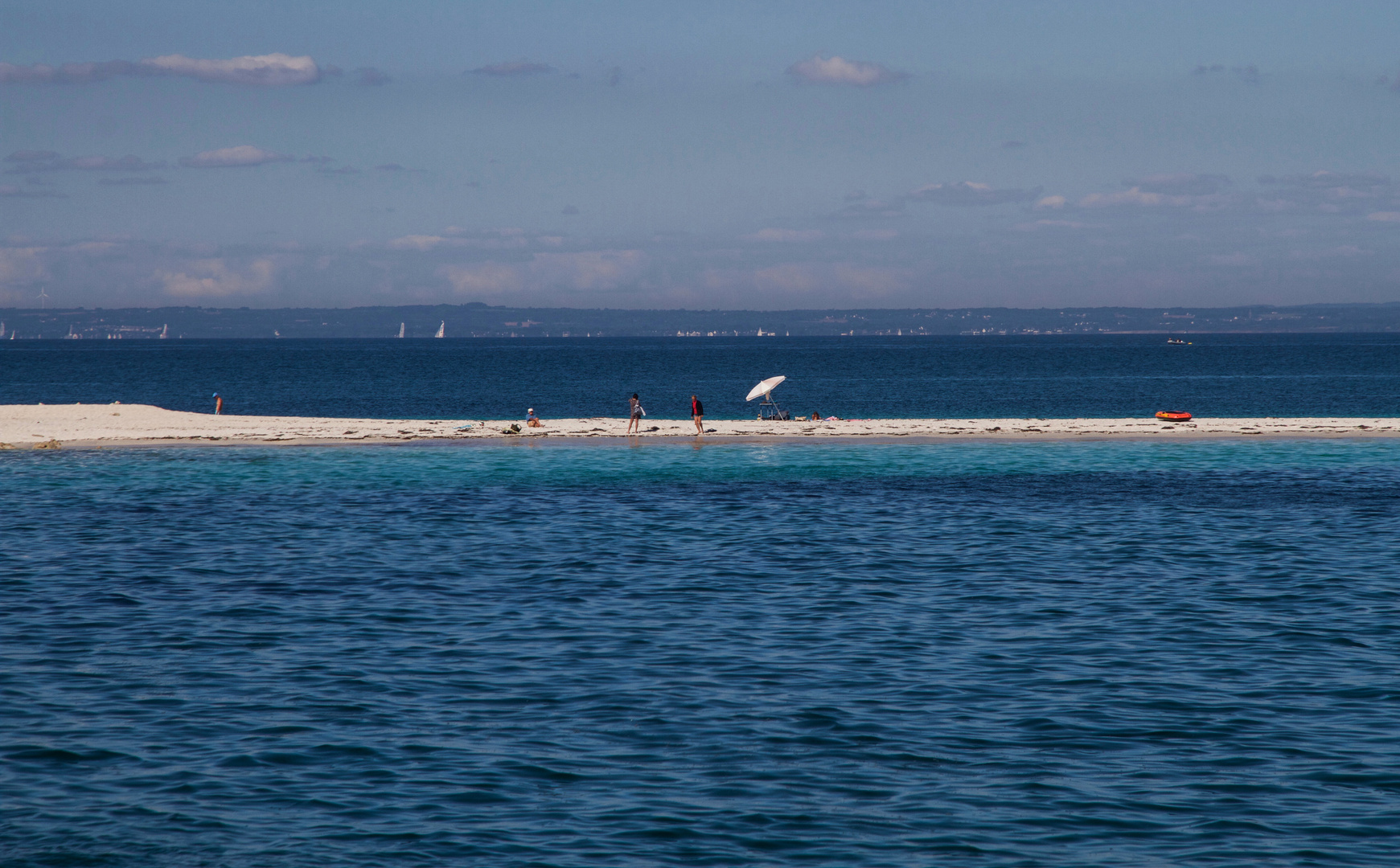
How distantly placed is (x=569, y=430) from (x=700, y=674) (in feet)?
131

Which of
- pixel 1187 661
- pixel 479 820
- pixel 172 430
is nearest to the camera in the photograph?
pixel 479 820

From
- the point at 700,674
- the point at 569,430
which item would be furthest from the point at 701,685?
the point at 569,430

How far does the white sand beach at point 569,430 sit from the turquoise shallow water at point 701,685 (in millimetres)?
18982

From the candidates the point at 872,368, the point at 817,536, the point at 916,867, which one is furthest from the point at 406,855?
the point at 872,368

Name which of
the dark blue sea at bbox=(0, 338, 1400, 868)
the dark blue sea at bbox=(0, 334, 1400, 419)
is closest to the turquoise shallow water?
the dark blue sea at bbox=(0, 338, 1400, 868)

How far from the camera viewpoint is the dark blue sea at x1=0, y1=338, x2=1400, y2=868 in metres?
12.6

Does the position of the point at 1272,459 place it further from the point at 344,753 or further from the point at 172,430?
the point at 172,430

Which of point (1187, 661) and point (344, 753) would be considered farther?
point (1187, 661)

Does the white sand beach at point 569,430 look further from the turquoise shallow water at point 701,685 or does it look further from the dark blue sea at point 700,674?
the turquoise shallow water at point 701,685

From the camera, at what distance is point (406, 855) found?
12008 mm

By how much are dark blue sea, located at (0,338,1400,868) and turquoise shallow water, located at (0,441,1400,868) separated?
7 centimetres

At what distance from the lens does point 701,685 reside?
17.8 m

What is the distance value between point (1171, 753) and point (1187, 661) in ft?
15.2

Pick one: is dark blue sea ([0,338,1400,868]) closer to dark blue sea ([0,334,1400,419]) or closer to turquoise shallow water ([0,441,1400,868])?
turquoise shallow water ([0,441,1400,868])
